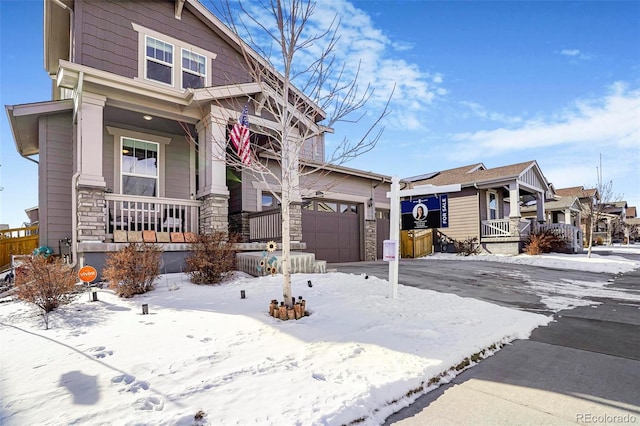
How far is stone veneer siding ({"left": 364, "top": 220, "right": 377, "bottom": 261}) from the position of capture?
48.1ft

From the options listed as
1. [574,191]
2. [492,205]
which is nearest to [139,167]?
[492,205]

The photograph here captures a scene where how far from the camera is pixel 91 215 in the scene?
7461mm

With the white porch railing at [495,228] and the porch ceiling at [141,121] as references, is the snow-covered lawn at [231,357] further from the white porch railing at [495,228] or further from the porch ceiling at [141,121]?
the white porch railing at [495,228]

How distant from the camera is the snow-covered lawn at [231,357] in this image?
2438mm

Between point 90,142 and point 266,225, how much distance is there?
4.74 meters

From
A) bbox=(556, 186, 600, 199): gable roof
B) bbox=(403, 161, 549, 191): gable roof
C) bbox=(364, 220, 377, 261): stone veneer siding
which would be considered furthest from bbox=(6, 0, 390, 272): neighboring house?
bbox=(556, 186, 600, 199): gable roof

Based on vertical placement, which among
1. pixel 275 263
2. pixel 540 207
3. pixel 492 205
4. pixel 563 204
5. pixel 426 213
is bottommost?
pixel 275 263

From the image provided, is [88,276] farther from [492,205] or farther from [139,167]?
[492,205]

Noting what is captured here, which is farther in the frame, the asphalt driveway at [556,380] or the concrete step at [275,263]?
the concrete step at [275,263]

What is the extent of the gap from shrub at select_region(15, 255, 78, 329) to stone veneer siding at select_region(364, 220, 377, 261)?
1123 cm

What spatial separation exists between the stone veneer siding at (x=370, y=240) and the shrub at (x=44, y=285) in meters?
11.2

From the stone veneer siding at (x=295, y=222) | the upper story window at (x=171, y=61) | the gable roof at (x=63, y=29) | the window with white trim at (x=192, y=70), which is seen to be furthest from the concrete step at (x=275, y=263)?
the window with white trim at (x=192, y=70)

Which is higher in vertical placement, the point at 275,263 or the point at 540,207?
the point at 540,207
